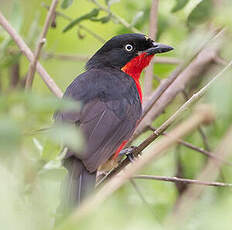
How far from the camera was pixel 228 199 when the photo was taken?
1.36 m

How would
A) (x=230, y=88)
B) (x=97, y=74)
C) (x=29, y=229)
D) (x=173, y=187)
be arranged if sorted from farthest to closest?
(x=173, y=187) < (x=97, y=74) < (x=230, y=88) < (x=29, y=229)

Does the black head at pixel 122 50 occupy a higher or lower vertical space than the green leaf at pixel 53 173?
higher

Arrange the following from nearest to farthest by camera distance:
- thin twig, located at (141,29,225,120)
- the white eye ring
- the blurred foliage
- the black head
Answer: the blurred foliage < thin twig, located at (141,29,225,120) < the black head < the white eye ring

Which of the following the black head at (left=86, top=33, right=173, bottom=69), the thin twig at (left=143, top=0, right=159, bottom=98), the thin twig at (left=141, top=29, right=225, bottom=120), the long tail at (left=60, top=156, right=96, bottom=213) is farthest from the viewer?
the black head at (left=86, top=33, right=173, bottom=69)

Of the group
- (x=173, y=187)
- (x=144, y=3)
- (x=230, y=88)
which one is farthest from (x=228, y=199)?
(x=144, y=3)

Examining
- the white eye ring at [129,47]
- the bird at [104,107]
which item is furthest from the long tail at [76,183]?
the white eye ring at [129,47]

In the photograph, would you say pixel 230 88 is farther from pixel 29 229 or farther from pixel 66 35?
pixel 66 35

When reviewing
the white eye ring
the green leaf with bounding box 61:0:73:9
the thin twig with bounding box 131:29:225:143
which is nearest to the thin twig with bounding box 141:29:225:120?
the thin twig with bounding box 131:29:225:143

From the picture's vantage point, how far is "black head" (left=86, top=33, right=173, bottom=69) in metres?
4.63

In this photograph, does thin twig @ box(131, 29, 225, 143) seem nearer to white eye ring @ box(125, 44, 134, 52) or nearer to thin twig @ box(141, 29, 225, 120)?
thin twig @ box(141, 29, 225, 120)

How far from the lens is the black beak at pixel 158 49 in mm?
4523

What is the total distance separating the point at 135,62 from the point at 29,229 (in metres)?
3.57

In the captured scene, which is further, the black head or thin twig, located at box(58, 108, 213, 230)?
the black head

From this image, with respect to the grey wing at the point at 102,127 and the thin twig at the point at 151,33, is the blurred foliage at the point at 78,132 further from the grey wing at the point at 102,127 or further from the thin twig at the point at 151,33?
the grey wing at the point at 102,127
